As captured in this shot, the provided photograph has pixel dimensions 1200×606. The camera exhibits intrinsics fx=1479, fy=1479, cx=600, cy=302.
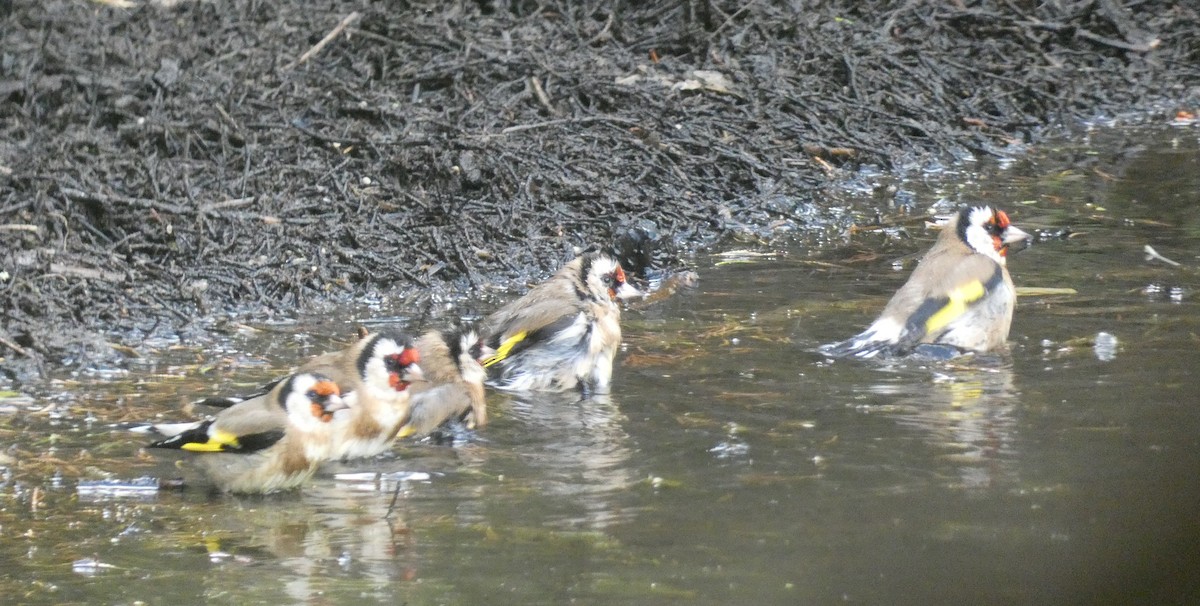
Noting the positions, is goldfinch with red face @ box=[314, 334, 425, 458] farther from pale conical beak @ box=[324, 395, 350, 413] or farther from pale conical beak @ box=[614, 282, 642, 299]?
pale conical beak @ box=[614, 282, 642, 299]

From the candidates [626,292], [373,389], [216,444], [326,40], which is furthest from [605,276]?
[326,40]

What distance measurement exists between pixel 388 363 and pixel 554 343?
121 centimetres

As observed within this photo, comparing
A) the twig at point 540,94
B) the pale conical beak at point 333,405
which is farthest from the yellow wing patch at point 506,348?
the twig at point 540,94

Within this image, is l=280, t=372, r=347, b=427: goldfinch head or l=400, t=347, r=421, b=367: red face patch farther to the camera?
l=400, t=347, r=421, b=367: red face patch

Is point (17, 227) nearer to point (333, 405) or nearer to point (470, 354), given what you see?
point (470, 354)

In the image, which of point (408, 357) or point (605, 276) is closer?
point (408, 357)

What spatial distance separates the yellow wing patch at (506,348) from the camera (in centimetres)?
621

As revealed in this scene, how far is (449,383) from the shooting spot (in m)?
5.55

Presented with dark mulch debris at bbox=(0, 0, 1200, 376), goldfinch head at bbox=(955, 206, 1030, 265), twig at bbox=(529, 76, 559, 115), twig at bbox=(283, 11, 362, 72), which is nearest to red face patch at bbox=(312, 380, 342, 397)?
dark mulch debris at bbox=(0, 0, 1200, 376)

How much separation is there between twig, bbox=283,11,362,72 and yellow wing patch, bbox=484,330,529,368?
4.28 meters

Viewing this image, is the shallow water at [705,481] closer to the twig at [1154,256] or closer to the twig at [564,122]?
the twig at [1154,256]

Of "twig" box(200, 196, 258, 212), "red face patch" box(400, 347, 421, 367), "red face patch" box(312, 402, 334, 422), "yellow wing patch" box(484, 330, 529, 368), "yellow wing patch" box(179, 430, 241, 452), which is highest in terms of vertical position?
"twig" box(200, 196, 258, 212)

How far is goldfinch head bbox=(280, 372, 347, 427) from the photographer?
4664mm

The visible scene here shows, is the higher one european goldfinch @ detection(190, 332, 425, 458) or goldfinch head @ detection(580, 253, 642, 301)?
goldfinch head @ detection(580, 253, 642, 301)
